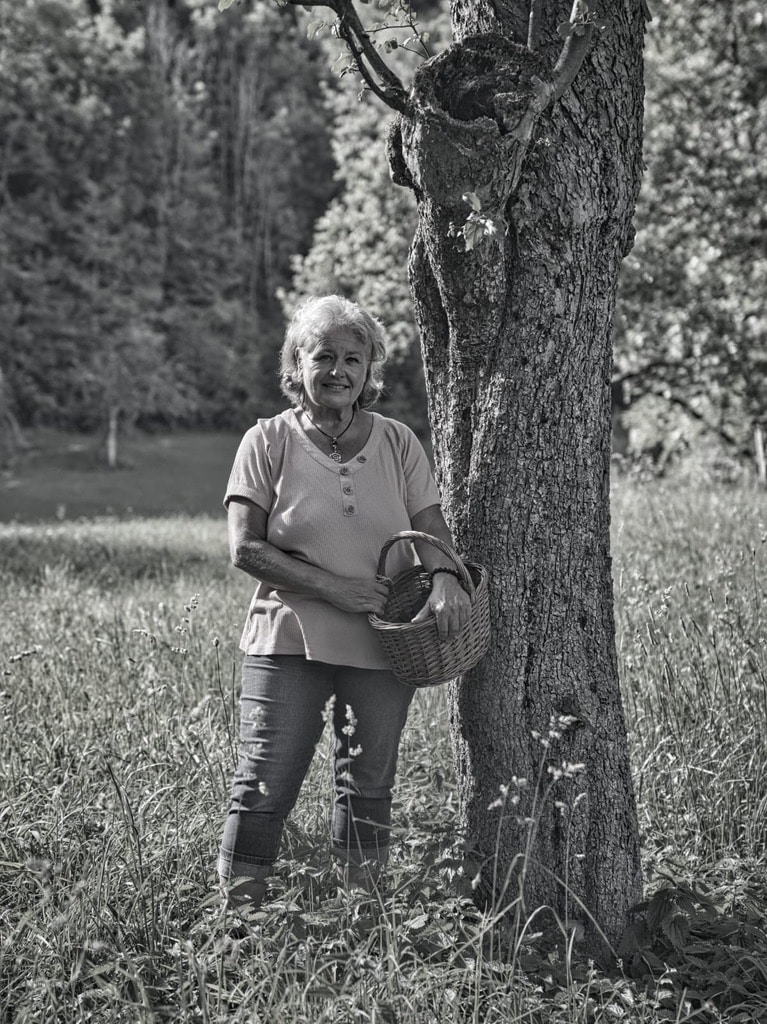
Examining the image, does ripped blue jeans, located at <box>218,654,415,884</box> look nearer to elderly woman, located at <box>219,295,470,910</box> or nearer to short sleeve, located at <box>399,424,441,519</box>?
elderly woman, located at <box>219,295,470,910</box>

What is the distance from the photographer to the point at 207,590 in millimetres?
6824

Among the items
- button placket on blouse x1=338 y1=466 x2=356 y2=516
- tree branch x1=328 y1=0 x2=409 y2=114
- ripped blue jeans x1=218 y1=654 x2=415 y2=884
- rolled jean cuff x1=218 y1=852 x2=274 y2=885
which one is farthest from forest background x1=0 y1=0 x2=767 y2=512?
rolled jean cuff x1=218 y1=852 x2=274 y2=885

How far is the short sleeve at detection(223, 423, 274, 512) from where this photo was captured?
2.68m

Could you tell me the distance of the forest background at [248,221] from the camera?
1177 centimetres

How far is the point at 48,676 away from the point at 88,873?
1812mm

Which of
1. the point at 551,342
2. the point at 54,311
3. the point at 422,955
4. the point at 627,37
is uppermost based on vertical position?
the point at 54,311

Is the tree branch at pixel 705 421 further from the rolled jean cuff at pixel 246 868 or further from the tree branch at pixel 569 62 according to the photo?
the rolled jean cuff at pixel 246 868

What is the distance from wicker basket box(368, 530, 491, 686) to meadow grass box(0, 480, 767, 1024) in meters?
0.54

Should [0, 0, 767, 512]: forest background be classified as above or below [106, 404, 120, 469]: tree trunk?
above

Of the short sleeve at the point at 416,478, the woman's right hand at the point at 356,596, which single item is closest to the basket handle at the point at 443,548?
the woman's right hand at the point at 356,596

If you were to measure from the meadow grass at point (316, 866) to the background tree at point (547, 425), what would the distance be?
0.24 meters

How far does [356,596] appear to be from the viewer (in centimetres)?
259

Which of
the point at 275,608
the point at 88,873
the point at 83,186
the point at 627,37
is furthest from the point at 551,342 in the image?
the point at 83,186

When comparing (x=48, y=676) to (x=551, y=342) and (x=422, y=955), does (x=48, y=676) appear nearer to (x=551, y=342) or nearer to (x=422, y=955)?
(x=422, y=955)
